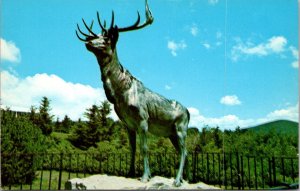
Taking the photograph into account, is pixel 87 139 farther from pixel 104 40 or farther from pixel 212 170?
pixel 104 40

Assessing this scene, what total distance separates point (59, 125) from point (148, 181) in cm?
526

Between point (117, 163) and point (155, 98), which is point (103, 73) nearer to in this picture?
point (155, 98)

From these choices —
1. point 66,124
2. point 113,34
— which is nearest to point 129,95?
point 113,34

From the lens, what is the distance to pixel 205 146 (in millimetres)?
9016

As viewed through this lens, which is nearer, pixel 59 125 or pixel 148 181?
pixel 148 181

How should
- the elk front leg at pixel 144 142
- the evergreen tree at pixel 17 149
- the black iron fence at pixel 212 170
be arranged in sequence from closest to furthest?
the elk front leg at pixel 144 142
the evergreen tree at pixel 17 149
the black iron fence at pixel 212 170

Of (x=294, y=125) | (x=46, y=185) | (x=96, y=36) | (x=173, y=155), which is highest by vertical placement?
(x=96, y=36)

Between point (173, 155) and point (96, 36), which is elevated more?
point (96, 36)

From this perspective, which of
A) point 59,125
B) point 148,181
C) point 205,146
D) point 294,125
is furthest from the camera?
point 59,125

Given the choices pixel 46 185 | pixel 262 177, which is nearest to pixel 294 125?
pixel 262 177

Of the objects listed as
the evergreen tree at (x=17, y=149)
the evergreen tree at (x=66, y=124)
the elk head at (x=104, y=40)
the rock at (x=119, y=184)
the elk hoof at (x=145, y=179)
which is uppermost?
the elk head at (x=104, y=40)

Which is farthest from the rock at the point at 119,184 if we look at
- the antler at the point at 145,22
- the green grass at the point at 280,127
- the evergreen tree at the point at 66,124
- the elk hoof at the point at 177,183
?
the evergreen tree at the point at 66,124

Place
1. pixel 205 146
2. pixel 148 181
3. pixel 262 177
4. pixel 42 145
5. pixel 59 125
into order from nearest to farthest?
pixel 148 181 < pixel 262 177 < pixel 42 145 < pixel 205 146 < pixel 59 125

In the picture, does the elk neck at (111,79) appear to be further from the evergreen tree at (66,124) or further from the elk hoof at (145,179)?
the evergreen tree at (66,124)
